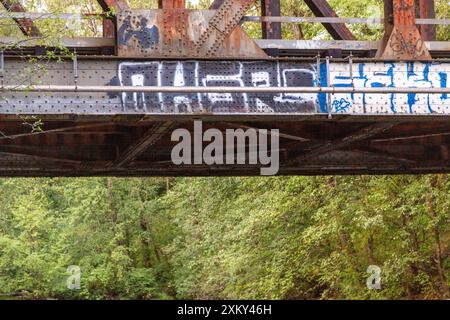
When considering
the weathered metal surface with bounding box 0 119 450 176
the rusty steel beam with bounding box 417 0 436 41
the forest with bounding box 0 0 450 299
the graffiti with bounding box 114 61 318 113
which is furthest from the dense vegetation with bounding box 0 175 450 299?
the graffiti with bounding box 114 61 318 113

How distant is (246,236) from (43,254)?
956 inches

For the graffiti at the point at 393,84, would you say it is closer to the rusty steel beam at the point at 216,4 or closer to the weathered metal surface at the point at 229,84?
the weathered metal surface at the point at 229,84

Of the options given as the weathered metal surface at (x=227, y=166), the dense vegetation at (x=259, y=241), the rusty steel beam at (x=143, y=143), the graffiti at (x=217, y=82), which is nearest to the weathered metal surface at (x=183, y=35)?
the graffiti at (x=217, y=82)

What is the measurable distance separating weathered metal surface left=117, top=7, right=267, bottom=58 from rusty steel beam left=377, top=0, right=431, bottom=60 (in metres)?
1.98

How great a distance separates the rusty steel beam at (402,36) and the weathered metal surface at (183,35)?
198cm

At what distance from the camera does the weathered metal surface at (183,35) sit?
1377 centimetres

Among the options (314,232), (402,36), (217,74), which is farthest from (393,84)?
(314,232)

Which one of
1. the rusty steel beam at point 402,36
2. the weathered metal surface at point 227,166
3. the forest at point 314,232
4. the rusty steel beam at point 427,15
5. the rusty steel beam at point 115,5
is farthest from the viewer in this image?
the forest at point 314,232

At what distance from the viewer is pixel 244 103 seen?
13758mm

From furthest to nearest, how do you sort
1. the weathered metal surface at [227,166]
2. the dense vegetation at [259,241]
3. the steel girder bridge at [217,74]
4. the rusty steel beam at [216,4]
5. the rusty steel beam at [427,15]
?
the dense vegetation at [259,241]
the weathered metal surface at [227,166]
the rusty steel beam at [427,15]
the rusty steel beam at [216,4]
the steel girder bridge at [217,74]

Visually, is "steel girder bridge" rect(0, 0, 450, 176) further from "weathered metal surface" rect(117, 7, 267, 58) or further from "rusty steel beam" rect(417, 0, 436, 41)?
"rusty steel beam" rect(417, 0, 436, 41)

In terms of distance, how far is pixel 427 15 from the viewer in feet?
56.9

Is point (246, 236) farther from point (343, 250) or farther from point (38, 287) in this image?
point (38, 287)
